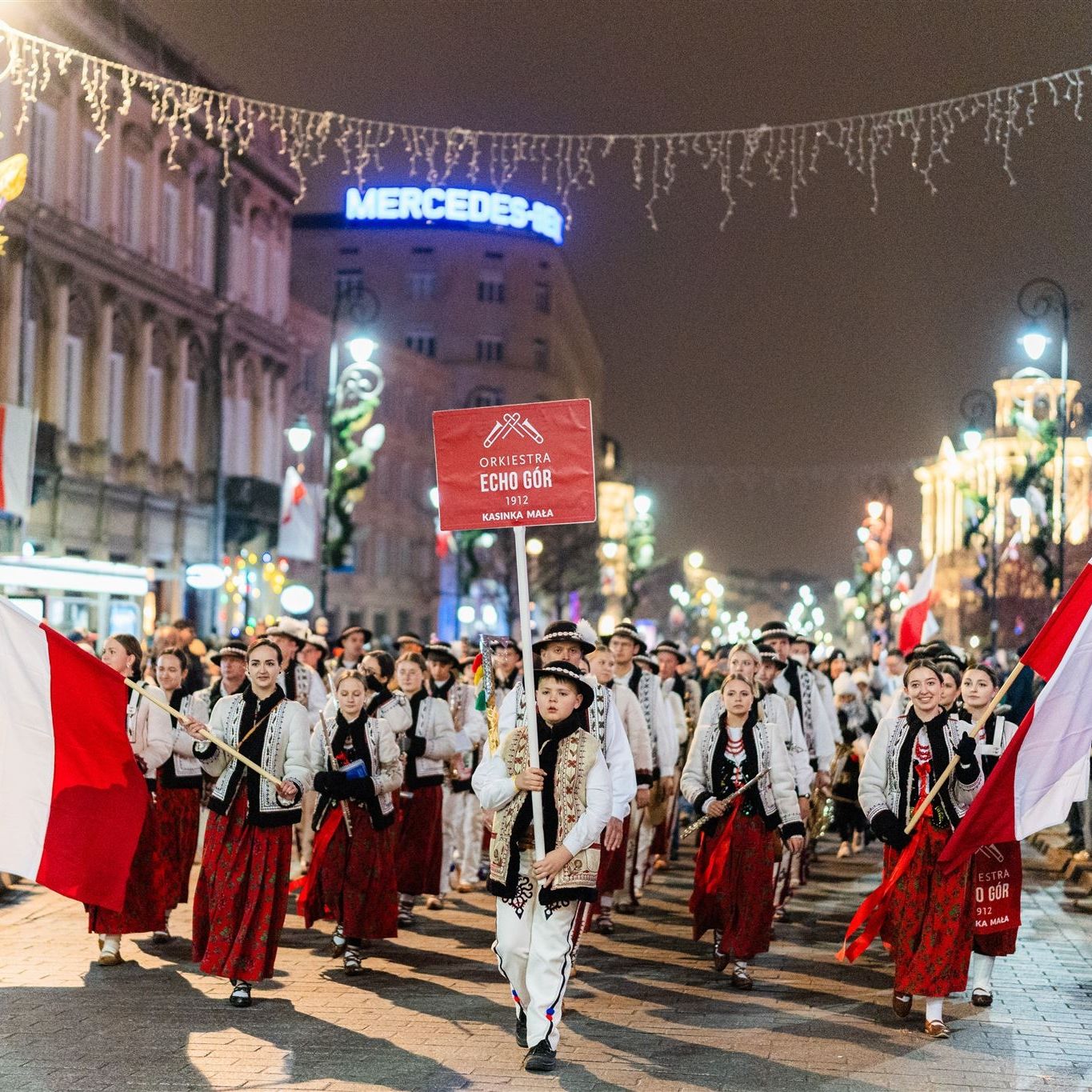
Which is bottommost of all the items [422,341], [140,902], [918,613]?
[140,902]

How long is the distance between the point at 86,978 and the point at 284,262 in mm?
44299

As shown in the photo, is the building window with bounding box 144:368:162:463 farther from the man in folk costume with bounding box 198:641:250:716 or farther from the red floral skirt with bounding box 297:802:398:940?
the red floral skirt with bounding box 297:802:398:940

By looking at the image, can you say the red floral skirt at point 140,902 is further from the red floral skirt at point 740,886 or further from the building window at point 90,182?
the building window at point 90,182

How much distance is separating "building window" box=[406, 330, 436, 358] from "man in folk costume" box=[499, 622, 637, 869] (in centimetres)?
7832

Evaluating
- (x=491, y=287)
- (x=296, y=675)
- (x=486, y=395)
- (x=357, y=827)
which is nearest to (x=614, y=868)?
(x=357, y=827)

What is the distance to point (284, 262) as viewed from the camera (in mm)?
52094

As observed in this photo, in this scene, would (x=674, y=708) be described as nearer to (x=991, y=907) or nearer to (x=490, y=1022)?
(x=991, y=907)

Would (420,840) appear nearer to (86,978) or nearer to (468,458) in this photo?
(86,978)

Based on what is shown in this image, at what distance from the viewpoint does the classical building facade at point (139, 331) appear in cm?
3519

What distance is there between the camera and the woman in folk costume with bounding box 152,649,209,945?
10.9 m

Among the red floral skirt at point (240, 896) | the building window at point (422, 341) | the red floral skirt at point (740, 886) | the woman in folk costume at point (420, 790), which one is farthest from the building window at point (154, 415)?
the building window at point (422, 341)

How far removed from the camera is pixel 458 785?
14156 mm

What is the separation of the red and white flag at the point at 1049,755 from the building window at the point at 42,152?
30102mm

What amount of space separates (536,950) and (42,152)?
30.9m
